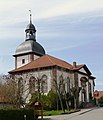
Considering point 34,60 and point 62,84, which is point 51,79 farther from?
point 34,60

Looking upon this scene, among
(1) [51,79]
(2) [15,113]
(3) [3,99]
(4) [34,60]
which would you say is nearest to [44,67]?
(1) [51,79]

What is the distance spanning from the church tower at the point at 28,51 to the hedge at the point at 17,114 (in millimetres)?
41915

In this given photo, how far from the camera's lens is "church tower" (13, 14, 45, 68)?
245 feet

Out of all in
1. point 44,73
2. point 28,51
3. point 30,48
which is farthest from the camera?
point 30,48

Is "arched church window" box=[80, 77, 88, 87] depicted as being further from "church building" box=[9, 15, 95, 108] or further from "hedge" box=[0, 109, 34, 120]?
"hedge" box=[0, 109, 34, 120]

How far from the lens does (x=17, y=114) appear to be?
29078 mm

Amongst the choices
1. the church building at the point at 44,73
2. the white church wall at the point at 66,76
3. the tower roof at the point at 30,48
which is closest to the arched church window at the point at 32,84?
the church building at the point at 44,73

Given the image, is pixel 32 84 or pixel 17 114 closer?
pixel 17 114

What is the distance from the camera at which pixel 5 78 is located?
2085 inches

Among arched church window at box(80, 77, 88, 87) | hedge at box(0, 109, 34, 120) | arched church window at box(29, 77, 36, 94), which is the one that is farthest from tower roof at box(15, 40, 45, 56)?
hedge at box(0, 109, 34, 120)

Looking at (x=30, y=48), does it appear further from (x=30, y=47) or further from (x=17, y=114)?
A: (x=17, y=114)

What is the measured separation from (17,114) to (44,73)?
35.8 m

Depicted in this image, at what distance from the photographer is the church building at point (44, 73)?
62.9m

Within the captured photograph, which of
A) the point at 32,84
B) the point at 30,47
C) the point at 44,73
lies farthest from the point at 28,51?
the point at 32,84
